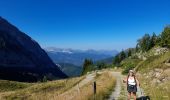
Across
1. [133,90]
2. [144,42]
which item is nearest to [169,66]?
[133,90]

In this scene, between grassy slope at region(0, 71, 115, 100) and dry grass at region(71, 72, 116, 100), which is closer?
dry grass at region(71, 72, 116, 100)

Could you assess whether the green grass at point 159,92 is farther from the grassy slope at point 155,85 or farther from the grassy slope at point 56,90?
the grassy slope at point 56,90

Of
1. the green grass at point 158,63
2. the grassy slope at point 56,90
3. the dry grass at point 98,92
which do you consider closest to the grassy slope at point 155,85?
the green grass at point 158,63

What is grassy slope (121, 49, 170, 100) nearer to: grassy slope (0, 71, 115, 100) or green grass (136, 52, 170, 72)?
green grass (136, 52, 170, 72)

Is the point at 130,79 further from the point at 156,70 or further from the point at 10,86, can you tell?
the point at 10,86

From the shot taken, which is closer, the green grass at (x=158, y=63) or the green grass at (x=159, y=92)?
the green grass at (x=159, y=92)

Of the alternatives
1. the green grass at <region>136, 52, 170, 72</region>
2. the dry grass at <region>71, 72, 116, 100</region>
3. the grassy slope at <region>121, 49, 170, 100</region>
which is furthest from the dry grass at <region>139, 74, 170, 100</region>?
the green grass at <region>136, 52, 170, 72</region>

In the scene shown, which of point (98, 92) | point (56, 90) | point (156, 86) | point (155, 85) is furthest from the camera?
point (56, 90)

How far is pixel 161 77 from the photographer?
145 feet

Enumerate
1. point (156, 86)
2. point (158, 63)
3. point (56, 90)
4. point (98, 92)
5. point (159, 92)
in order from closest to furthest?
point (98, 92) < point (159, 92) < point (156, 86) < point (158, 63) < point (56, 90)

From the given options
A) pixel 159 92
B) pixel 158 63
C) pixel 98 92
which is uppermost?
pixel 158 63

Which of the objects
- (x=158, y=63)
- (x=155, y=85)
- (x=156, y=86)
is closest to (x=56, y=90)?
(x=158, y=63)

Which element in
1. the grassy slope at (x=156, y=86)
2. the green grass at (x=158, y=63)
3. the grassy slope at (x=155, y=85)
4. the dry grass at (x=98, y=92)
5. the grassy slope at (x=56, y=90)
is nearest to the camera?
the dry grass at (x=98, y=92)

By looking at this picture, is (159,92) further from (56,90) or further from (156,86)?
(56,90)
